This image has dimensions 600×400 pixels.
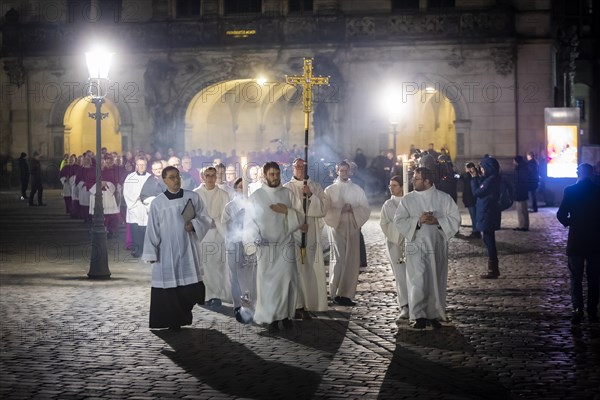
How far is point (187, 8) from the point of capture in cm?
4019

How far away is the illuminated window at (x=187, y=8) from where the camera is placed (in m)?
40.2

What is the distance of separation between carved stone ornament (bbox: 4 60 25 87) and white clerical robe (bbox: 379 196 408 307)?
3018 cm

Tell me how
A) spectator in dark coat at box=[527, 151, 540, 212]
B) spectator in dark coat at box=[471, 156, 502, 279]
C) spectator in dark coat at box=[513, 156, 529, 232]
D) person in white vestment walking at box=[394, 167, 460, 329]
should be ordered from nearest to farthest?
person in white vestment walking at box=[394, 167, 460, 329]
spectator in dark coat at box=[471, 156, 502, 279]
spectator in dark coat at box=[513, 156, 529, 232]
spectator in dark coat at box=[527, 151, 540, 212]

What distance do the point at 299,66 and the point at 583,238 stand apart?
27.3m

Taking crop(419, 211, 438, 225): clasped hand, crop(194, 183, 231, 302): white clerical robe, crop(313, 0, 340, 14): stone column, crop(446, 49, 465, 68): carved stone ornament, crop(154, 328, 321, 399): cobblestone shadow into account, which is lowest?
crop(154, 328, 321, 399): cobblestone shadow

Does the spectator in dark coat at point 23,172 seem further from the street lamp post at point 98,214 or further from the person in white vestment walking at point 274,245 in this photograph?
the person in white vestment walking at point 274,245

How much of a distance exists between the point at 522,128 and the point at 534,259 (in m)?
19.7

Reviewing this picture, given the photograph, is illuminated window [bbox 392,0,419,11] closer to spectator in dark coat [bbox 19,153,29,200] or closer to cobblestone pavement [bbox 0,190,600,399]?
spectator in dark coat [bbox 19,153,29,200]

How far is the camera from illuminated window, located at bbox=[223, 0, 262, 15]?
39.6 meters

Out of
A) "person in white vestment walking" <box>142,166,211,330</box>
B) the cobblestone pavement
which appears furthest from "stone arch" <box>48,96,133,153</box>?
"person in white vestment walking" <box>142,166,211,330</box>

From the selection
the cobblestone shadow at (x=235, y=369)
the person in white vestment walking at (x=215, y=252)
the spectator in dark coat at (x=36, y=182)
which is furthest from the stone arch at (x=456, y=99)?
the cobblestone shadow at (x=235, y=369)

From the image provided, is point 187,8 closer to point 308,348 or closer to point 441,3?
point 441,3

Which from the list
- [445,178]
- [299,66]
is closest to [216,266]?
[445,178]

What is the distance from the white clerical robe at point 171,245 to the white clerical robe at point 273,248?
2.04 ft
